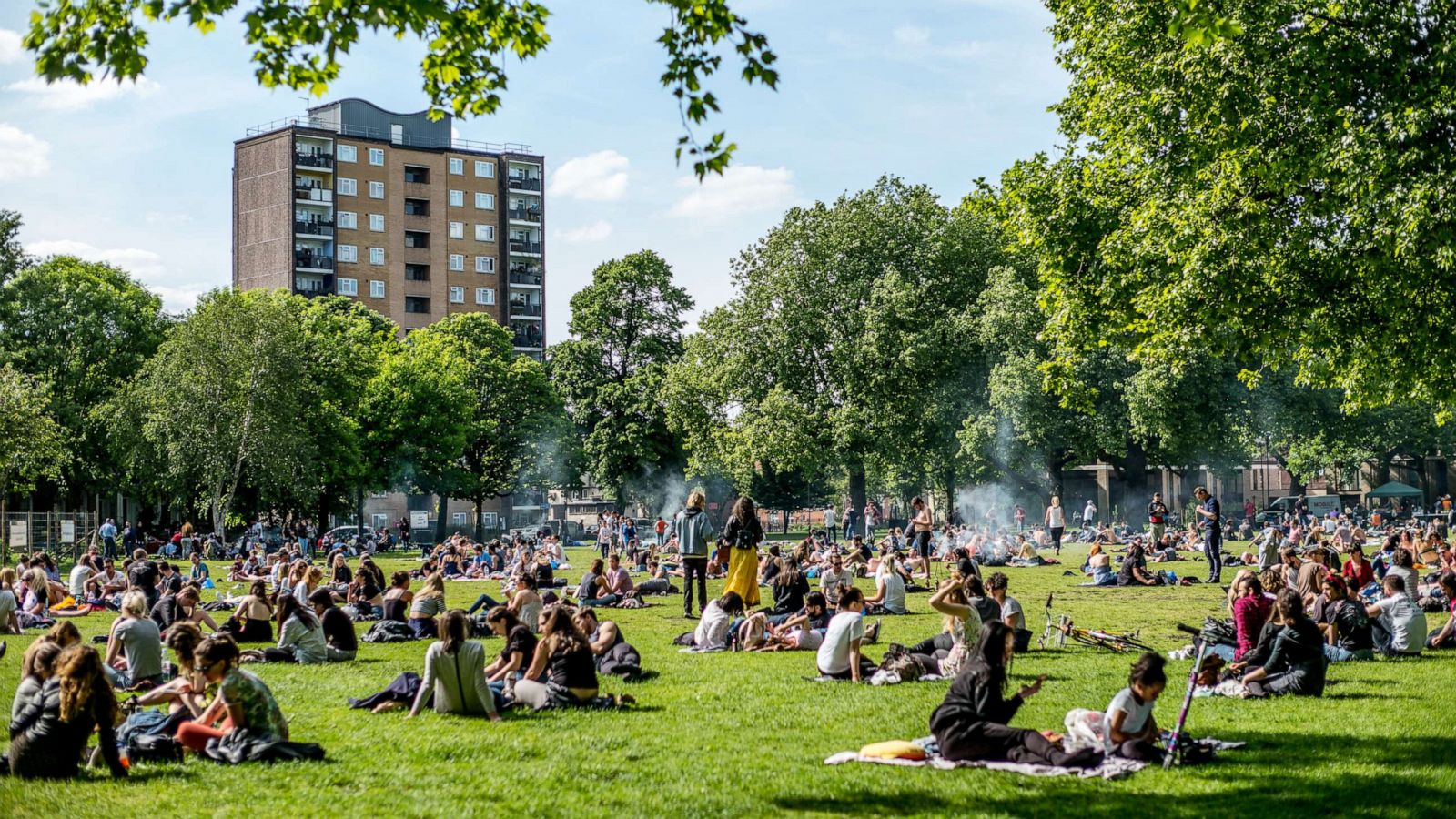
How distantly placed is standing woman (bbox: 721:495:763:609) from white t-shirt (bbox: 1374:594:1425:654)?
853cm

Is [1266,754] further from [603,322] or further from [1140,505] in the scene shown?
[603,322]

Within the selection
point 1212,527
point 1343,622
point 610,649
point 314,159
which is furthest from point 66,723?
point 314,159

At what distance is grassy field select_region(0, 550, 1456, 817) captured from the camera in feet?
27.0

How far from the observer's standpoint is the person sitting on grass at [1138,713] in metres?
9.39

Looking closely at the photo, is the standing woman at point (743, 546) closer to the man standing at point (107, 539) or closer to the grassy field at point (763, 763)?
the grassy field at point (763, 763)

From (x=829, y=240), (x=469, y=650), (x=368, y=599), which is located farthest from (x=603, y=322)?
(x=469, y=650)

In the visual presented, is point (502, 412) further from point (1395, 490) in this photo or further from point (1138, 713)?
point (1138, 713)

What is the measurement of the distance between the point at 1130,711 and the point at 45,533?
40.2m

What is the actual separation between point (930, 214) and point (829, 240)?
15.5 ft

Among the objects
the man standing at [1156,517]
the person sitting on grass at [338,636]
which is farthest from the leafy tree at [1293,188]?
the man standing at [1156,517]

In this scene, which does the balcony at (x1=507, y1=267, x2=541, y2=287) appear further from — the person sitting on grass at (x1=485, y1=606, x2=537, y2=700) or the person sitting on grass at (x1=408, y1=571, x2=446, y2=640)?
the person sitting on grass at (x1=485, y1=606, x2=537, y2=700)

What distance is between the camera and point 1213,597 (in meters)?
→ 23.3

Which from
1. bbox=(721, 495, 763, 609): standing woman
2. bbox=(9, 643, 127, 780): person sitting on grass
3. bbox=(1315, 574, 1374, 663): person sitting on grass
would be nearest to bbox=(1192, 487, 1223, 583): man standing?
bbox=(1315, 574, 1374, 663): person sitting on grass

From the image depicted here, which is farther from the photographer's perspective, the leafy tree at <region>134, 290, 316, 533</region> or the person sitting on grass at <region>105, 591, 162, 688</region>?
the leafy tree at <region>134, 290, 316, 533</region>
